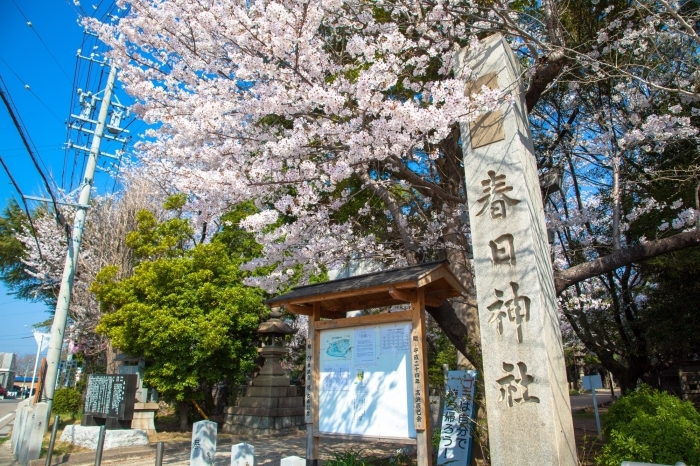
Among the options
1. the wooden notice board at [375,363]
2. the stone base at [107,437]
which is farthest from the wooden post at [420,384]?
the stone base at [107,437]

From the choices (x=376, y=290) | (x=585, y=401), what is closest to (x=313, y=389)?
(x=376, y=290)

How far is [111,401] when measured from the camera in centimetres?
957

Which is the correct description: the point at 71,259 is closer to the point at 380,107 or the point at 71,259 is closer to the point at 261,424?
the point at 261,424

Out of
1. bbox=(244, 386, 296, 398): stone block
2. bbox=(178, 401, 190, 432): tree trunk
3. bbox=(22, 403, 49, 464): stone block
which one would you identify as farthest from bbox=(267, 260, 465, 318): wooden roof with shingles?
bbox=(178, 401, 190, 432): tree trunk

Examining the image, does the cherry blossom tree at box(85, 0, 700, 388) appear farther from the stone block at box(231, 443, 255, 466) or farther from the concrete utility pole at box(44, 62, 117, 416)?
the stone block at box(231, 443, 255, 466)

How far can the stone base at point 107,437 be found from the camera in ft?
29.6

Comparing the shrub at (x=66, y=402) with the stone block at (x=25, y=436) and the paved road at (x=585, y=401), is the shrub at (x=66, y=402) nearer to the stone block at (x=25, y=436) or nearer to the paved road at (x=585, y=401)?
the stone block at (x=25, y=436)

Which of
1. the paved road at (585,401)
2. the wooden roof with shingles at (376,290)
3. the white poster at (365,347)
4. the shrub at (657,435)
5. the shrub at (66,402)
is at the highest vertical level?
the wooden roof with shingles at (376,290)

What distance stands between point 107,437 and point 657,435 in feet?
31.3

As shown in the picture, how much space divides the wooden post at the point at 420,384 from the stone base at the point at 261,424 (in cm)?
793

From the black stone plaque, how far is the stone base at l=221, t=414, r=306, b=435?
349 centimetres

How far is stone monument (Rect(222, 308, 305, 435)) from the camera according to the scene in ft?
40.0

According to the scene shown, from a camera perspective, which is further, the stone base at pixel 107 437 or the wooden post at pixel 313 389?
the stone base at pixel 107 437

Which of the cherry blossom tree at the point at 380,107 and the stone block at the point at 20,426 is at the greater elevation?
the cherry blossom tree at the point at 380,107
